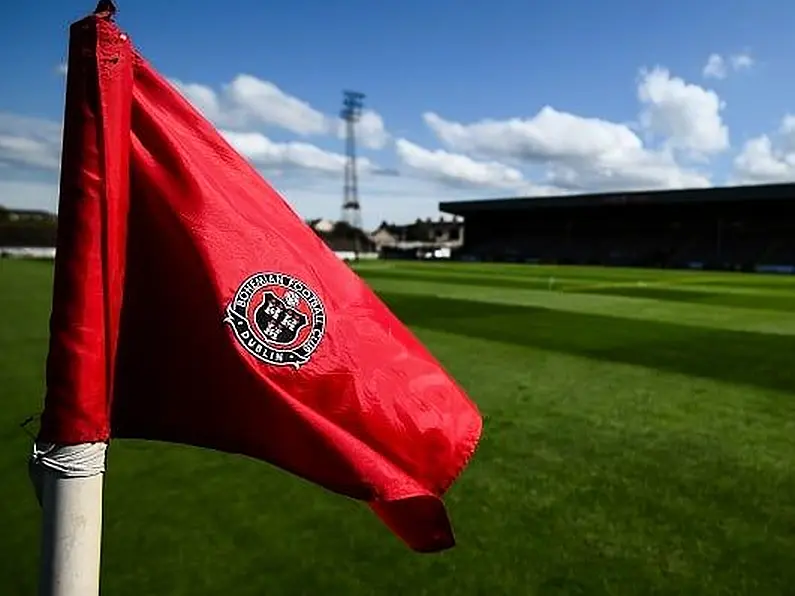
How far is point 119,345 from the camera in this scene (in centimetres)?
166

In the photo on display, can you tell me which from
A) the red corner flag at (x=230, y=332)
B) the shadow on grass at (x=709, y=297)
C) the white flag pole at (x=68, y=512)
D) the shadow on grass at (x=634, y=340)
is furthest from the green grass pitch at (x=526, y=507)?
the shadow on grass at (x=709, y=297)

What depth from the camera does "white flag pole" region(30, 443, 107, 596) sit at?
1342 millimetres

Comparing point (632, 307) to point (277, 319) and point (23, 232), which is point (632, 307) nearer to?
point (277, 319)

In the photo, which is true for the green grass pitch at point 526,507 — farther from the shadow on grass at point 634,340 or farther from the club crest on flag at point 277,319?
the club crest on flag at point 277,319

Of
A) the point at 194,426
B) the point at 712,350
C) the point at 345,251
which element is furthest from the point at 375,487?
the point at 345,251

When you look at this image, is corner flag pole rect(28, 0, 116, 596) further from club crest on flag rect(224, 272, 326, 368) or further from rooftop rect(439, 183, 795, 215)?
rooftop rect(439, 183, 795, 215)

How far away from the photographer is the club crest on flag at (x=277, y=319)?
159 centimetres

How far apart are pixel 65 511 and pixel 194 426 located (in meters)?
0.39

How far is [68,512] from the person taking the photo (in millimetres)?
1342

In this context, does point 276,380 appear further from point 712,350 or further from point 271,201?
point 712,350

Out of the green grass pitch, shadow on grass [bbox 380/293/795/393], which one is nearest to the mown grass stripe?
shadow on grass [bbox 380/293/795/393]

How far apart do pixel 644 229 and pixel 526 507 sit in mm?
66079

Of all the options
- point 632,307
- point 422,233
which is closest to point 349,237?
point 422,233

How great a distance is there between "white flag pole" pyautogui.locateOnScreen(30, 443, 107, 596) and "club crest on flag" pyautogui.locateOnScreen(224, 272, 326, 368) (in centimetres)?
39
